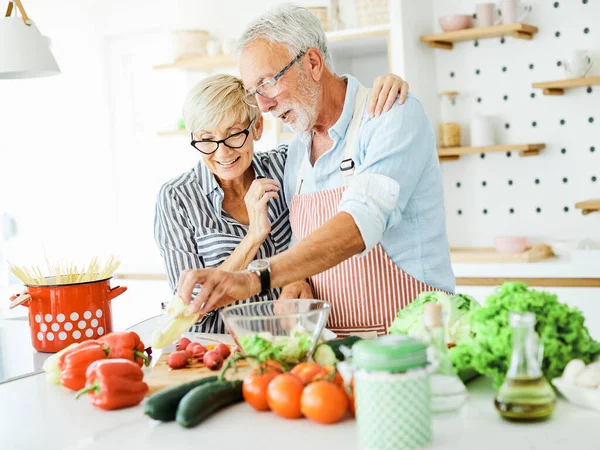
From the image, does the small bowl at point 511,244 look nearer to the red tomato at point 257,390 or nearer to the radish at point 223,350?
the radish at point 223,350

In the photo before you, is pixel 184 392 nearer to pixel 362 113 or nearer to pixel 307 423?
pixel 307 423

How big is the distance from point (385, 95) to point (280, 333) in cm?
84

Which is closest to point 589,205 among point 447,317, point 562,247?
point 562,247

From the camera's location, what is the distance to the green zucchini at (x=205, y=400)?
1.33 m

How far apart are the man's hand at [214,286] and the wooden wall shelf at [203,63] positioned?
3353 millimetres

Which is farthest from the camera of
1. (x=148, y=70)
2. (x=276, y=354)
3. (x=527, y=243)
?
(x=148, y=70)

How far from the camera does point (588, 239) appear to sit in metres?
3.83

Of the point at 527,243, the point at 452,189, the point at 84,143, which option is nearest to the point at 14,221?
the point at 84,143

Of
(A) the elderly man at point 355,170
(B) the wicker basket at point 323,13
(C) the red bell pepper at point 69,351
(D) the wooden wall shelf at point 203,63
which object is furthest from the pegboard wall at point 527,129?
(C) the red bell pepper at point 69,351

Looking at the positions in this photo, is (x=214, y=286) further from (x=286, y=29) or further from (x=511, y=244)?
(x=511, y=244)

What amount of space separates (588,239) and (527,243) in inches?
17.7

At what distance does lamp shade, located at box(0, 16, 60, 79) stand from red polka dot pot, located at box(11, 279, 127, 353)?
1051mm

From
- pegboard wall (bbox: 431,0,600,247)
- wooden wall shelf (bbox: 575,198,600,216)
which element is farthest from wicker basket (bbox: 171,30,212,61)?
wooden wall shelf (bbox: 575,198,600,216)

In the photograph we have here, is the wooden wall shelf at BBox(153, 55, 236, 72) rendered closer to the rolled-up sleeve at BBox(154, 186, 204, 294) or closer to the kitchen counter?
the rolled-up sleeve at BBox(154, 186, 204, 294)
